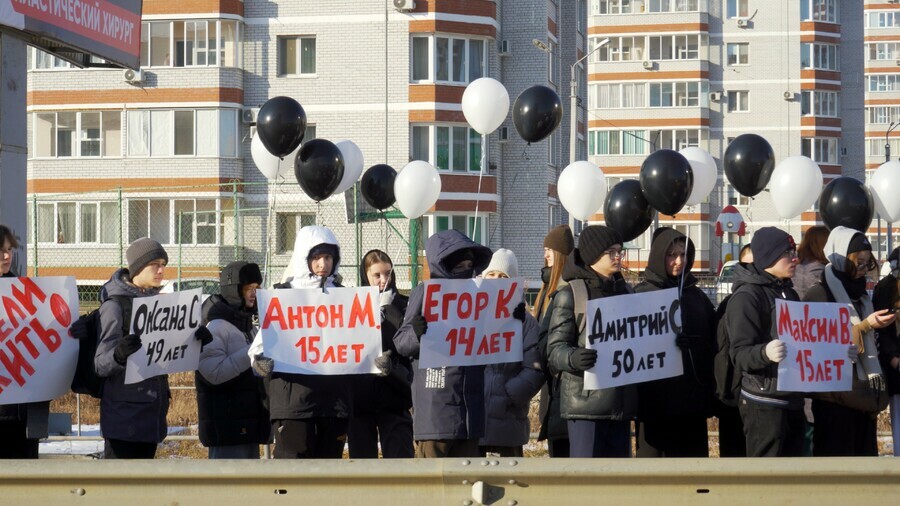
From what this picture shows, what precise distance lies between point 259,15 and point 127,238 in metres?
8.02

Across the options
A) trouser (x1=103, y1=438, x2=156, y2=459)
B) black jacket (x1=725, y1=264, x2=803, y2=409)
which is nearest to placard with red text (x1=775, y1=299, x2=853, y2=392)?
black jacket (x1=725, y1=264, x2=803, y2=409)

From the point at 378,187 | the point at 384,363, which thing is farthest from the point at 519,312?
the point at 378,187

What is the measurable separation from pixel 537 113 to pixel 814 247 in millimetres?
4725

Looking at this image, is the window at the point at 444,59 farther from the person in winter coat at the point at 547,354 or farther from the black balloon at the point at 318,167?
the person in winter coat at the point at 547,354

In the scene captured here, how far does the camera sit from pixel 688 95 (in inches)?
2837

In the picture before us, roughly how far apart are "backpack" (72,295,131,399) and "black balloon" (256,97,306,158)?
476 cm

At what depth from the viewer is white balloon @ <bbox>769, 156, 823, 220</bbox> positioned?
37.6 ft

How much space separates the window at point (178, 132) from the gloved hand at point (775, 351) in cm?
3283

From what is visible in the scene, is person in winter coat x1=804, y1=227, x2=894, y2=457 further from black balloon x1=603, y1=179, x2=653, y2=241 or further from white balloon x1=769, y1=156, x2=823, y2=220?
white balloon x1=769, y1=156, x2=823, y2=220

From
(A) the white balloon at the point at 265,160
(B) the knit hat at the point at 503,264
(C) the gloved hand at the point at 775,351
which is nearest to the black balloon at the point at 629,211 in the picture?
(B) the knit hat at the point at 503,264

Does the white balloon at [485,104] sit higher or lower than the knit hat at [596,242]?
higher

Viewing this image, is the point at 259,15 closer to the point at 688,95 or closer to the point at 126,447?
the point at 126,447

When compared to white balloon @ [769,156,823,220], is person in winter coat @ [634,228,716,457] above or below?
below

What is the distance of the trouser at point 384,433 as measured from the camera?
8258 mm
